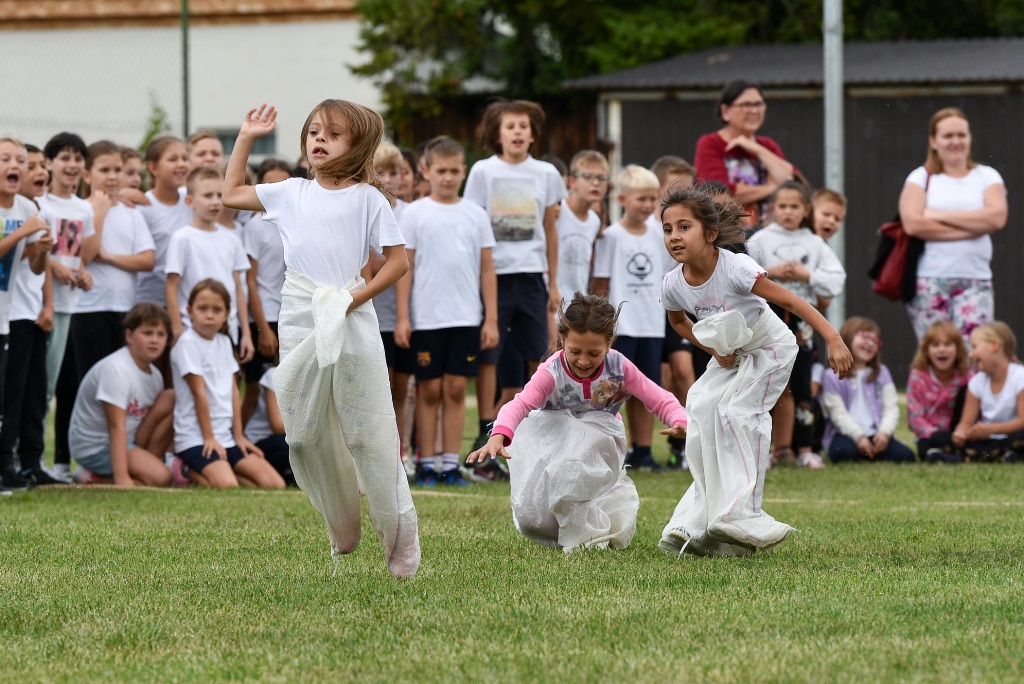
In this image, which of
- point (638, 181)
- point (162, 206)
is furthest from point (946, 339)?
point (162, 206)

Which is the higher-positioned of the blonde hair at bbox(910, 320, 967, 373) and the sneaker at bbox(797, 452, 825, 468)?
the blonde hair at bbox(910, 320, 967, 373)

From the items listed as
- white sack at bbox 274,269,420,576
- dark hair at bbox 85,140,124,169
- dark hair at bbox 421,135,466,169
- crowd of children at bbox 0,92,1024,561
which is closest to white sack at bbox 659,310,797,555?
crowd of children at bbox 0,92,1024,561

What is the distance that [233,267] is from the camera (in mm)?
9812

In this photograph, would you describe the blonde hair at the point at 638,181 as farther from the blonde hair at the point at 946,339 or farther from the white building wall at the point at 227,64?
the white building wall at the point at 227,64

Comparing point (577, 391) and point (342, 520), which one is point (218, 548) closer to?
point (342, 520)

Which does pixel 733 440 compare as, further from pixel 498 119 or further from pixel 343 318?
pixel 498 119

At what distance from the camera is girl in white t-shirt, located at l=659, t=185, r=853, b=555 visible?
6105 mm

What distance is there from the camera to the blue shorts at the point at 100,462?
9562 mm

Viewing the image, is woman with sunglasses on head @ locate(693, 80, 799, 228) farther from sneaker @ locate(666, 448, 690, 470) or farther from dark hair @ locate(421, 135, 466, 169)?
dark hair @ locate(421, 135, 466, 169)

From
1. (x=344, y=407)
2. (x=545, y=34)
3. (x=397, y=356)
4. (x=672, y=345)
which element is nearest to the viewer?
(x=344, y=407)

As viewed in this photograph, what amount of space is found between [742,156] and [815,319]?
4969 mm

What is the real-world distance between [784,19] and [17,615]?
23.2 m

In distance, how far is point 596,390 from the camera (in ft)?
20.9

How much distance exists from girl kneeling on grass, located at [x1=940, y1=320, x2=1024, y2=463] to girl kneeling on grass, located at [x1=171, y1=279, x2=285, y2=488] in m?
4.69
